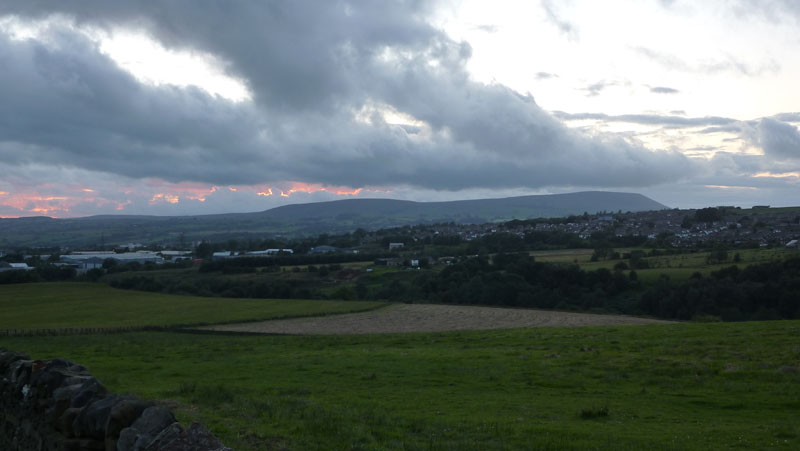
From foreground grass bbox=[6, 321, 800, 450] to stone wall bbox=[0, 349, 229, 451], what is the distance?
272 cm

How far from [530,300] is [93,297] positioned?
5945 cm

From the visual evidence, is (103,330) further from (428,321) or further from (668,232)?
(668,232)

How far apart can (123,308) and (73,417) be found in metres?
65.0

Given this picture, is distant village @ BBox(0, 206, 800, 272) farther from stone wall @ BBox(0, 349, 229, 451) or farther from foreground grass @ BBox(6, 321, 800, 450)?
stone wall @ BBox(0, 349, 229, 451)

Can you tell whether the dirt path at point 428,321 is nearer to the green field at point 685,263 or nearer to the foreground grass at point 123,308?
the foreground grass at point 123,308

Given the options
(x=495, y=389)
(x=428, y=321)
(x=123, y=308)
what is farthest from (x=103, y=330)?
(x=495, y=389)

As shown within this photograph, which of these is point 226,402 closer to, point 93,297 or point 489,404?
Result: point 489,404

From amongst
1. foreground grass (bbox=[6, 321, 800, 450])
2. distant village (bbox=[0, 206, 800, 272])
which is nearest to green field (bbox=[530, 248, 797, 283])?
distant village (bbox=[0, 206, 800, 272])

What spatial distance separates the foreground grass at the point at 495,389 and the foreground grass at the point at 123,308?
26248 mm

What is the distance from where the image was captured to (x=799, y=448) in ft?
35.1

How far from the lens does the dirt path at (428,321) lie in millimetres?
48156

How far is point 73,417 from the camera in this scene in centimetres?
846

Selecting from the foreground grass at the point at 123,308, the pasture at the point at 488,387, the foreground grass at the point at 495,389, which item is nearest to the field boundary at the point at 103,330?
the foreground grass at the point at 123,308

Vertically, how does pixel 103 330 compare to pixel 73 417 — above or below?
below
